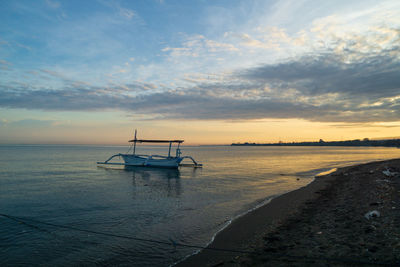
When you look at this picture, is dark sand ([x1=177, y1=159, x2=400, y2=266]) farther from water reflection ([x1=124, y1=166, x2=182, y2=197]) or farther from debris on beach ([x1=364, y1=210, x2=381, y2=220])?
water reflection ([x1=124, y1=166, x2=182, y2=197])

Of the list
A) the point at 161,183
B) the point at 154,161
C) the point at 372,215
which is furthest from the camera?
the point at 154,161

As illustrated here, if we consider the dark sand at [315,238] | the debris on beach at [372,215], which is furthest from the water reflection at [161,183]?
the debris on beach at [372,215]

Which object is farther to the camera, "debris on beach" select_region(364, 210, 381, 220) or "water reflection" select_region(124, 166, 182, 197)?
"water reflection" select_region(124, 166, 182, 197)

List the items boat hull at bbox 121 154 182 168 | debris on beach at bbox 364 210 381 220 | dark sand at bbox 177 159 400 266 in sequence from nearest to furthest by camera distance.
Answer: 1. dark sand at bbox 177 159 400 266
2. debris on beach at bbox 364 210 381 220
3. boat hull at bbox 121 154 182 168

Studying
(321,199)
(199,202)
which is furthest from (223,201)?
(321,199)

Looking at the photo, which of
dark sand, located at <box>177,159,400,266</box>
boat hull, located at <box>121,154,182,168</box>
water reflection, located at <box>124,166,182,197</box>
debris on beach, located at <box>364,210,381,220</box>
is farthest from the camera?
boat hull, located at <box>121,154,182,168</box>

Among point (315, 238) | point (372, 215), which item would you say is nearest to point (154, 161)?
point (372, 215)

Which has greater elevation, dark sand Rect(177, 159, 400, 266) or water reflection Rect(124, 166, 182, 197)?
dark sand Rect(177, 159, 400, 266)

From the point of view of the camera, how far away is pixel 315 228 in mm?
9781

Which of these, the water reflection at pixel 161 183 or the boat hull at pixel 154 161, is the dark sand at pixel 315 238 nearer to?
the water reflection at pixel 161 183

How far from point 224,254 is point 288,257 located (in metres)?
2.14

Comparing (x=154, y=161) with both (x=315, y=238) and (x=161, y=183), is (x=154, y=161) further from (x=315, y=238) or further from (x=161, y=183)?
(x=315, y=238)

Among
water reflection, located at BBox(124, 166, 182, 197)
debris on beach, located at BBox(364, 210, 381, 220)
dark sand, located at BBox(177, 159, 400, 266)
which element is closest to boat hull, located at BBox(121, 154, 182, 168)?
water reflection, located at BBox(124, 166, 182, 197)

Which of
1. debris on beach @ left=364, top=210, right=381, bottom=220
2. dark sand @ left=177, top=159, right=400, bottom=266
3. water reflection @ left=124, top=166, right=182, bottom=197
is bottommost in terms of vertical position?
water reflection @ left=124, top=166, right=182, bottom=197
